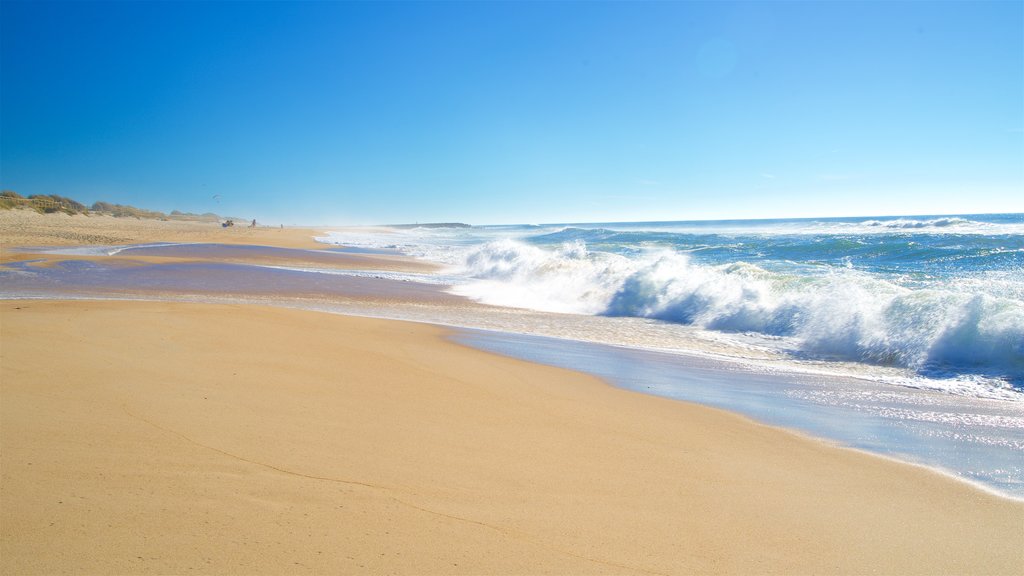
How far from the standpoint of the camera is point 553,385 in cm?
605

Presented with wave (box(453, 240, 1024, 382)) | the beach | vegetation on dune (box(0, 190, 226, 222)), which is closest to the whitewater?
wave (box(453, 240, 1024, 382))

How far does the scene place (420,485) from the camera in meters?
3.14

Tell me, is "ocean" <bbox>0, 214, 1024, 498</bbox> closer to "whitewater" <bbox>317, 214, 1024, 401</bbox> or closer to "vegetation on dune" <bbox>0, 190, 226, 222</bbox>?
"whitewater" <bbox>317, 214, 1024, 401</bbox>

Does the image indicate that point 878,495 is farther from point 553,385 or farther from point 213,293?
point 213,293

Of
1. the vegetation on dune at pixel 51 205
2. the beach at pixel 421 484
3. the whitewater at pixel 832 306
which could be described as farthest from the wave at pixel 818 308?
the vegetation on dune at pixel 51 205

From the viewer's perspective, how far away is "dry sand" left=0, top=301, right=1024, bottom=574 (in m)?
2.48

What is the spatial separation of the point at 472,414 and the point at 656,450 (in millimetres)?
1518

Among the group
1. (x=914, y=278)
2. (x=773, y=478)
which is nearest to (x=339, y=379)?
(x=773, y=478)

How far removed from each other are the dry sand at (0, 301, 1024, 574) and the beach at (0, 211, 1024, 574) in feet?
0.05

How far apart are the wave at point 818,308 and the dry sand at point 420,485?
4.46 meters

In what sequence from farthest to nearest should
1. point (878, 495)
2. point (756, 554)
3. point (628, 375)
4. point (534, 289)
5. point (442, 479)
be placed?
point (534, 289), point (628, 375), point (878, 495), point (442, 479), point (756, 554)

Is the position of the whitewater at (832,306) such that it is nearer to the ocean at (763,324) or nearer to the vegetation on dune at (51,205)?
the ocean at (763,324)

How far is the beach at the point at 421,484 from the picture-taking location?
2.48 m

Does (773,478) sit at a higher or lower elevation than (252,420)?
lower
